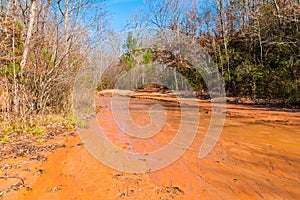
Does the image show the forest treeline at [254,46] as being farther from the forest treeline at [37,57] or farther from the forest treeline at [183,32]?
the forest treeline at [37,57]

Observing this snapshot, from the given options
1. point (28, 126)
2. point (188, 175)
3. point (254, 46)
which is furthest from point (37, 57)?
point (254, 46)

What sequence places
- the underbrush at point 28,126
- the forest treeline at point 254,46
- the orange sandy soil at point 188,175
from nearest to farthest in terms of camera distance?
1. the orange sandy soil at point 188,175
2. the underbrush at point 28,126
3. the forest treeline at point 254,46

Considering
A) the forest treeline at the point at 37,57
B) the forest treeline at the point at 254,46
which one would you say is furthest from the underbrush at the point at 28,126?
the forest treeline at the point at 254,46

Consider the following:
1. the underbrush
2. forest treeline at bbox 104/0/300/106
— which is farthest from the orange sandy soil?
forest treeline at bbox 104/0/300/106

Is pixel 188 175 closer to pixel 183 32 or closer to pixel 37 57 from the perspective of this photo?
pixel 37 57

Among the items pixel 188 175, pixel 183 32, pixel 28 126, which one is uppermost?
pixel 183 32

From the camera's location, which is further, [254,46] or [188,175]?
[254,46]

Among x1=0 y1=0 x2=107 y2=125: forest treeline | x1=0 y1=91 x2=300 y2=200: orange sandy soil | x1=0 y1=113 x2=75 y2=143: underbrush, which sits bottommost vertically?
x1=0 y1=91 x2=300 y2=200: orange sandy soil

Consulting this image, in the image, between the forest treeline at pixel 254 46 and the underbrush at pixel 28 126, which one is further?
the forest treeline at pixel 254 46

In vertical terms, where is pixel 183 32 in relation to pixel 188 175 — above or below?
above

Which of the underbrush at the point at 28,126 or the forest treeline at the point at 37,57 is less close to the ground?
the forest treeline at the point at 37,57

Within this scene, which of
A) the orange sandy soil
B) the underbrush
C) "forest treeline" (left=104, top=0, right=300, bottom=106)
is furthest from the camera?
"forest treeline" (left=104, top=0, right=300, bottom=106)

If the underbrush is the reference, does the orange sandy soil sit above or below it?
below

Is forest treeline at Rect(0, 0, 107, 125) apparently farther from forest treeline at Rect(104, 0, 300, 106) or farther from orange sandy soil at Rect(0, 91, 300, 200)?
forest treeline at Rect(104, 0, 300, 106)
